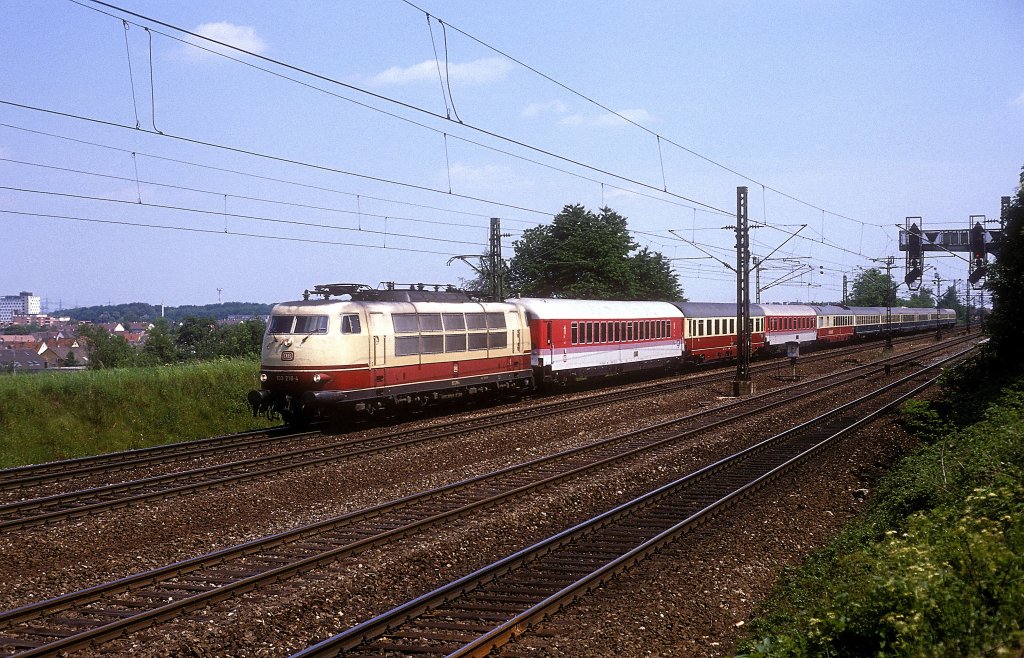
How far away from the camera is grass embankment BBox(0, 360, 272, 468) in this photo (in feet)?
67.7

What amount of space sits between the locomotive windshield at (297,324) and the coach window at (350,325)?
425 mm

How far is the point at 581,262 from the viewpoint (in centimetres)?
6028

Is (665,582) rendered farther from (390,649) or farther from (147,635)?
(147,635)

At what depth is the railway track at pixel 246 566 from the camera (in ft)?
27.4

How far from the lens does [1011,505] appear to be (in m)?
8.15

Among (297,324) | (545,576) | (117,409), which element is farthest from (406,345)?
A: (545,576)

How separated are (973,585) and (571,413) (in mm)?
18826

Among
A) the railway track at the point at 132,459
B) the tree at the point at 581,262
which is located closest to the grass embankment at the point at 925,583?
the railway track at the point at 132,459

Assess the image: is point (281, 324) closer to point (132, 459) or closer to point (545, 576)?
point (132, 459)

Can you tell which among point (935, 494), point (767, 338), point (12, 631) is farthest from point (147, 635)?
point (767, 338)

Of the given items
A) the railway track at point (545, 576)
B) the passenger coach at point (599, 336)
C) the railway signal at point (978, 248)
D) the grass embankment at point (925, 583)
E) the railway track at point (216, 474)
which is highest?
the railway signal at point (978, 248)

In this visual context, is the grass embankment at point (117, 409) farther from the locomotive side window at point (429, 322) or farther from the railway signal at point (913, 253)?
the railway signal at point (913, 253)

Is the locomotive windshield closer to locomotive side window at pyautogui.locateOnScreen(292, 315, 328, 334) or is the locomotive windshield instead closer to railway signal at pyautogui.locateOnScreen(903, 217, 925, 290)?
locomotive side window at pyautogui.locateOnScreen(292, 315, 328, 334)

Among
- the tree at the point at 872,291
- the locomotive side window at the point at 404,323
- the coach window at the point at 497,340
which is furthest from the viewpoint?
the tree at the point at 872,291
